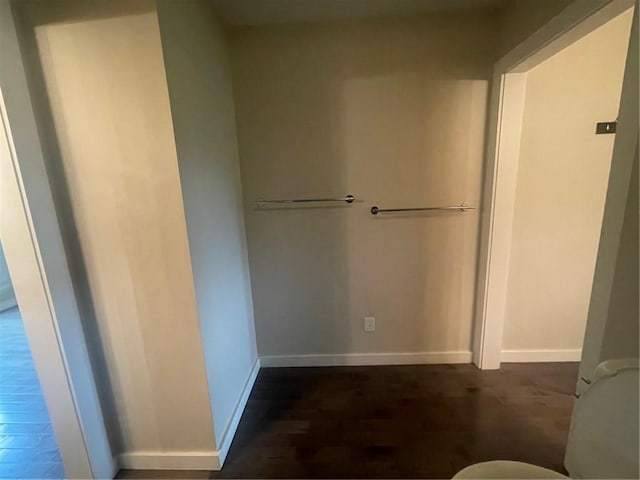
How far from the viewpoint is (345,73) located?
1956mm

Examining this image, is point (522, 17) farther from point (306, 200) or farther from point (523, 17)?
point (306, 200)

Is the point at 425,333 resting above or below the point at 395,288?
below

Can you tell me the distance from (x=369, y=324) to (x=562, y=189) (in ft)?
5.11

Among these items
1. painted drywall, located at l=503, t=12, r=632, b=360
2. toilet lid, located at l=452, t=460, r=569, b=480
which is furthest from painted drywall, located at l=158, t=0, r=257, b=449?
painted drywall, located at l=503, t=12, r=632, b=360

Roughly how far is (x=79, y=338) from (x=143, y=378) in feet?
1.07

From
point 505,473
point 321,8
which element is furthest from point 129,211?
point 505,473

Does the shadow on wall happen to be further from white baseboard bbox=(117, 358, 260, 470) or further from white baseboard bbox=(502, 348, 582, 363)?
white baseboard bbox=(502, 348, 582, 363)

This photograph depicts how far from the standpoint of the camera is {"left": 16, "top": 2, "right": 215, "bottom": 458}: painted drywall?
1165mm

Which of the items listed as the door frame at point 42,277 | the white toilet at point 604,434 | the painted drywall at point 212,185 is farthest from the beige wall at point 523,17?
the door frame at point 42,277

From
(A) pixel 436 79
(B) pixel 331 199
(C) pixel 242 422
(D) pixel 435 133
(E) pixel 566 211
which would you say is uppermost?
(A) pixel 436 79

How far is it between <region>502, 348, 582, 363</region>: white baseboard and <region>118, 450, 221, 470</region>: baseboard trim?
2.06m

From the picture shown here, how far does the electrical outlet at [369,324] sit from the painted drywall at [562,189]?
0.96 metres

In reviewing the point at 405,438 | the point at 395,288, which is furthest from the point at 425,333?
the point at 405,438

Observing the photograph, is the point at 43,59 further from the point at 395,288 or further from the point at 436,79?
the point at 395,288
